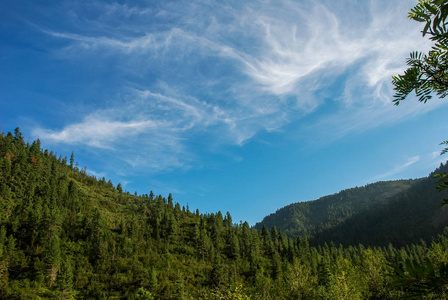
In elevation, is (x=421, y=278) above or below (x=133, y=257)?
below

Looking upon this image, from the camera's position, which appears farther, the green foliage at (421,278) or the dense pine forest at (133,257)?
the dense pine forest at (133,257)

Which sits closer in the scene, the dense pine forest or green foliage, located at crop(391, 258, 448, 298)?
green foliage, located at crop(391, 258, 448, 298)

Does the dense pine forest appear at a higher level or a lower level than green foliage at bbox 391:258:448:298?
higher

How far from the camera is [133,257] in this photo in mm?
111875

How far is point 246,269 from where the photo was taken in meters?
119

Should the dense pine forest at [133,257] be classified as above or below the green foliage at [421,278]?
above

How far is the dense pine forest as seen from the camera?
51.5 metres

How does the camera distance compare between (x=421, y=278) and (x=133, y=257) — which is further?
(x=133, y=257)

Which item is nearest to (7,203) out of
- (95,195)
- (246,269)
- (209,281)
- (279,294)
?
(95,195)

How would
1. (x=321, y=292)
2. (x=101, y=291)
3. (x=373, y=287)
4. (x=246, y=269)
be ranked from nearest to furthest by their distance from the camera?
(x=321, y=292) < (x=373, y=287) < (x=101, y=291) < (x=246, y=269)

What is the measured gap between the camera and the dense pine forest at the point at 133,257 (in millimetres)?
51469

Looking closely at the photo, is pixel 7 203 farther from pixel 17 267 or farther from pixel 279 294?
pixel 279 294

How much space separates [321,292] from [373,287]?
72.1 ft

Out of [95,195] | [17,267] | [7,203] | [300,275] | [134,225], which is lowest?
[300,275]
